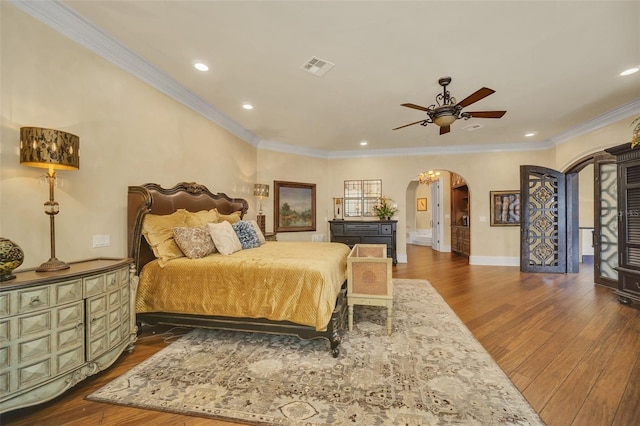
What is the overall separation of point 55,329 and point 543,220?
7.70m

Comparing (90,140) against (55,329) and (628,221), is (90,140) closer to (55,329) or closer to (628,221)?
(55,329)

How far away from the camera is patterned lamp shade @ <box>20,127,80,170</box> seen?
1.82m

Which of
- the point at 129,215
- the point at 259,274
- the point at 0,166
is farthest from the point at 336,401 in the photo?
the point at 0,166

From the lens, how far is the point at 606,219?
4.32m

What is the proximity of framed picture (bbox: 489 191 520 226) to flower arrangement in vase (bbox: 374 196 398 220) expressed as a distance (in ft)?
7.58

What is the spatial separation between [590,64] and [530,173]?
126 inches

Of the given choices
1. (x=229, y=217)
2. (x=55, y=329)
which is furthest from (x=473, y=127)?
(x=55, y=329)

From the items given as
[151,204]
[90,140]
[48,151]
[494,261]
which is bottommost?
[494,261]

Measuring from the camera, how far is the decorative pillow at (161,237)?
2689 millimetres

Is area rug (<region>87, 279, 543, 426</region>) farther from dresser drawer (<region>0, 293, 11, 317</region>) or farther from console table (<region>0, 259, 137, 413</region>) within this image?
dresser drawer (<region>0, 293, 11, 317</region>)

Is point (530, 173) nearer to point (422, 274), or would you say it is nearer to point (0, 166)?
point (422, 274)

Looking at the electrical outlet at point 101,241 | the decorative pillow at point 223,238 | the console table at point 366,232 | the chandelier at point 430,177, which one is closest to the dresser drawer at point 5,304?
the electrical outlet at point 101,241

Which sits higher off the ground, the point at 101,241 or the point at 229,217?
the point at 229,217

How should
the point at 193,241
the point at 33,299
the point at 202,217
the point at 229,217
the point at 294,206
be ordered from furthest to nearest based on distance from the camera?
the point at 294,206, the point at 229,217, the point at 202,217, the point at 193,241, the point at 33,299
